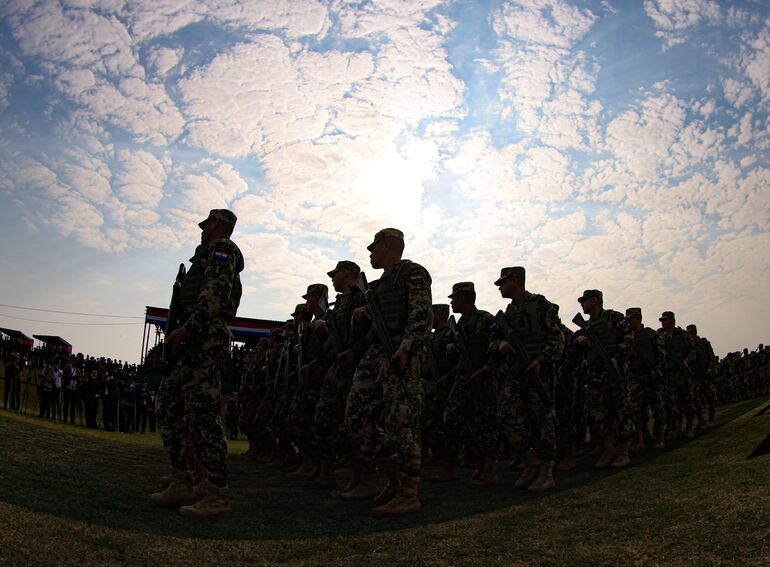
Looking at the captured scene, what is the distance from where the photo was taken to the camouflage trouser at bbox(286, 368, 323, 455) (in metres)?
7.06

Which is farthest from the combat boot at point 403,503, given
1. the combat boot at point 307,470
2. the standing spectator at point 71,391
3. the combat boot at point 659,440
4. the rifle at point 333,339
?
the standing spectator at point 71,391

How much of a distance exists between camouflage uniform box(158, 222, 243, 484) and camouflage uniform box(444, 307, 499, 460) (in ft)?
10.9

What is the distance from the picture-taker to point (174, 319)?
5051 mm

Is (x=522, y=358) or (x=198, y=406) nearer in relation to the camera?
(x=198, y=406)

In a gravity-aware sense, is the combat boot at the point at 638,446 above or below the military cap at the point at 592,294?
below

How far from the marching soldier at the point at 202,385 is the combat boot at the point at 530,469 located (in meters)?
3.05

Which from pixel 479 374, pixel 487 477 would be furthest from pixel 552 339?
pixel 487 477

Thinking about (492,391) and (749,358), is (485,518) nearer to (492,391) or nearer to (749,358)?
(492,391)

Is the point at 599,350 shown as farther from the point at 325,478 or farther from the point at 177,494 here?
the point at 177,494

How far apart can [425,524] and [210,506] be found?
169cm

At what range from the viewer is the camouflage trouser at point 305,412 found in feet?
23.2

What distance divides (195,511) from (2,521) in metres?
1.37

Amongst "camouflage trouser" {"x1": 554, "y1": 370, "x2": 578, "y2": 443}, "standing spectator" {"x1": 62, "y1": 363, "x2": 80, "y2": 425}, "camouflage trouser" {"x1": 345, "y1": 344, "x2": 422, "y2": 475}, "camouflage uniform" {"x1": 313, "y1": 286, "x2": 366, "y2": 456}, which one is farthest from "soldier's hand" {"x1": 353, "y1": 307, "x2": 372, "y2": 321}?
"standing spectator" {"x1": 62, "y1": 363, "x2": 80, "y2": 425}

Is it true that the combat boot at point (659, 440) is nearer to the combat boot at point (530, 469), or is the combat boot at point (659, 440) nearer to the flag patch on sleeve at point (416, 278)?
the combat boot at point (530, 469)
